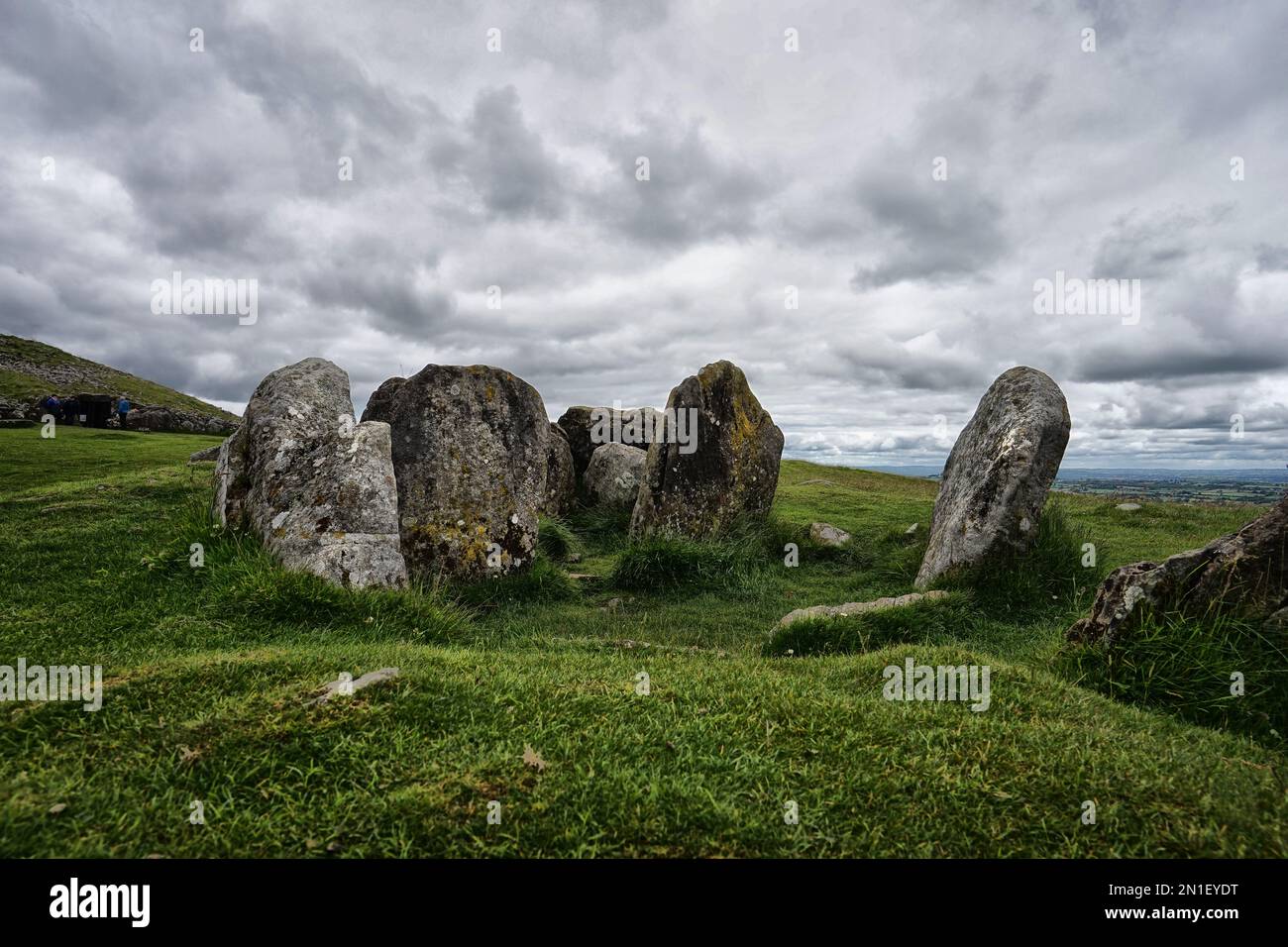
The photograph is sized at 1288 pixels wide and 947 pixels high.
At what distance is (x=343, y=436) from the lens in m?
9.97

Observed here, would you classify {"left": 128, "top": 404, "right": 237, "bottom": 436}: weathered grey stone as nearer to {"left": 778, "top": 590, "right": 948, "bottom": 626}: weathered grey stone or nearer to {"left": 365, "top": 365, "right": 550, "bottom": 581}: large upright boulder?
{"left": 365, "top": 365, "right": 550, "bottom": 581}: large upright boulder

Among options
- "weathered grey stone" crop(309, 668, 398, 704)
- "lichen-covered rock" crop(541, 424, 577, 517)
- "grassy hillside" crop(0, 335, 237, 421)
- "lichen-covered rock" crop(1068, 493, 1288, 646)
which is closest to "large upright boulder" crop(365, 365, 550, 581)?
"lichen-covered rock" crop(541, 424, 577, 517)

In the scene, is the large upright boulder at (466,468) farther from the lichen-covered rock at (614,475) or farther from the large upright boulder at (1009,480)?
the large upright boulder at (1009,480)

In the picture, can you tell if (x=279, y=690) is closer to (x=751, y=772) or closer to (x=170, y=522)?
(x=751, y=772)

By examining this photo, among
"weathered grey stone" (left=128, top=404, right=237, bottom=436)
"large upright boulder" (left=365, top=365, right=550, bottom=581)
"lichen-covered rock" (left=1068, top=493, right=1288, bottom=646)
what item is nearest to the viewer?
"lichen-covered rock" (left=1068, top=493, right=1288, bottom=646)

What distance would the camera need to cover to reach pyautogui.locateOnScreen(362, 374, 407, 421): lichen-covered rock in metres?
11.9

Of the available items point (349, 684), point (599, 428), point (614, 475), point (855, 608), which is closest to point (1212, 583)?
point (855, 608)

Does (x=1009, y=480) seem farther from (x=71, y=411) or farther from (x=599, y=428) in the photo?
(x=71, y=411)

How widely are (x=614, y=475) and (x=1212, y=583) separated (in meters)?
13.3

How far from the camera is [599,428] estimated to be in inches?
800

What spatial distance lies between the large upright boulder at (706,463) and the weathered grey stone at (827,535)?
1360 mm

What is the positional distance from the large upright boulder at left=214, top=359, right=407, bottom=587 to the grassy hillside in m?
85.0

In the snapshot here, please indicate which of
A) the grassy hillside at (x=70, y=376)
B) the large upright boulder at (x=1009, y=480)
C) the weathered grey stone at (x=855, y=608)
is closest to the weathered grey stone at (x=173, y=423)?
the weathered grey stone at (x=855, y=608)
